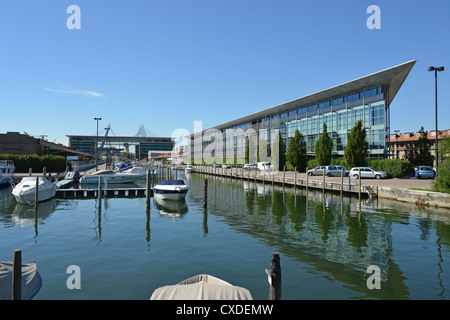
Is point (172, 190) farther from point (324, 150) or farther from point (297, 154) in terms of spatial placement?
point (297, 154)

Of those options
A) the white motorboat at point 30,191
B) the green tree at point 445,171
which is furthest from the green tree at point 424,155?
the white motorboat at point 30,191

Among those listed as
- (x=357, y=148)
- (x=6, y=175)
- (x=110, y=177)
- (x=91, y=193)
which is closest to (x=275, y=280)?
(x=91, y=193)

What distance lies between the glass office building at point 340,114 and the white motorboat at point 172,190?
1481 inches

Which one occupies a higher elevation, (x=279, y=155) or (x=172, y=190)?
(x=279, y=155)

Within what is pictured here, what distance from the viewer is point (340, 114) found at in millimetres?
57969

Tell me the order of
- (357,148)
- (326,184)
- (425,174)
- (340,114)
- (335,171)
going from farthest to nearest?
(340,114) < (357,148) < (335,171) < (425,174) < (326,184)

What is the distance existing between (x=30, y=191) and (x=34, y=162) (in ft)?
108

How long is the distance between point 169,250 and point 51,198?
21.7 metres

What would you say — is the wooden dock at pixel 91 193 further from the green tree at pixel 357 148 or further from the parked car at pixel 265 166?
the green tree at pixel 357 148

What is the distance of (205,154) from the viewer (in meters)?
116

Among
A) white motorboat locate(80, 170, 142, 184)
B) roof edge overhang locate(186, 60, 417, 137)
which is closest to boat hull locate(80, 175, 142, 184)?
white motorboat locate(80, 170, 142, 184)

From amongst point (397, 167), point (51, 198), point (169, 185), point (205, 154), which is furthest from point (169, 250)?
point (205, 154)

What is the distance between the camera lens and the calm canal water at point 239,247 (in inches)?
405
